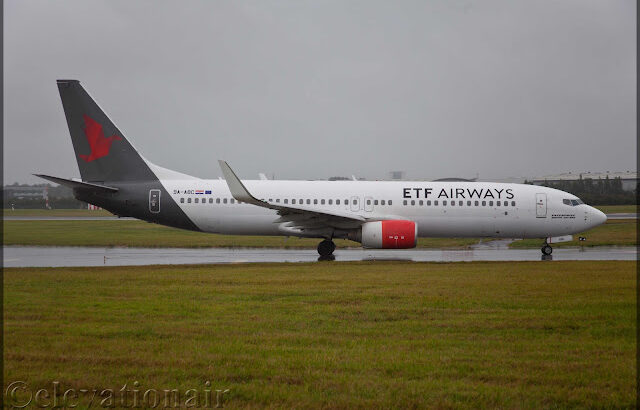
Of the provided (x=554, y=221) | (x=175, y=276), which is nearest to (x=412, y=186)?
(x=554, y=221)

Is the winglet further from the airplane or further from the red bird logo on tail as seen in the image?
the red bird logo on tail

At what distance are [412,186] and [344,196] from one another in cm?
268

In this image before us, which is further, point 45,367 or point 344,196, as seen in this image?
point 344,196

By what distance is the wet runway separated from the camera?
20234 mm

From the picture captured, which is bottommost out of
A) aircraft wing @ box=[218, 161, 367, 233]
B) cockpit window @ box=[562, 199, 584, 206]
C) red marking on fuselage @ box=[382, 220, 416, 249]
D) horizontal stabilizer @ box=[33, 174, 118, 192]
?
red marking on fuselage @ box=[382, 220, 416, 249]

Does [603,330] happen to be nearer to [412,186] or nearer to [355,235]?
[355,235]

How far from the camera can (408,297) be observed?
432 inches

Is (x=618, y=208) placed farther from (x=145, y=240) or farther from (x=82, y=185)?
(x=82, y=185)

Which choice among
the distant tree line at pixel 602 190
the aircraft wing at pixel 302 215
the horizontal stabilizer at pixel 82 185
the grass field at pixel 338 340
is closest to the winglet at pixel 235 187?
the aircraft wing at pixel 302 215

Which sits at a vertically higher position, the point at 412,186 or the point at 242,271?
the point at 412,186

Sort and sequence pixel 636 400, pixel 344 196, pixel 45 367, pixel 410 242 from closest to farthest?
pixel 636 400, pixel 45 367, pixel 410 242, pixel 344 196

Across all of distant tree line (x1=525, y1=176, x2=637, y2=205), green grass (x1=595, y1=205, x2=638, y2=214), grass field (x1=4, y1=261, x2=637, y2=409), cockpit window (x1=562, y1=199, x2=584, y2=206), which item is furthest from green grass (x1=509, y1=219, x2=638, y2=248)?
distant tree line (x1=525, y1=176, x2=637, y2=205)

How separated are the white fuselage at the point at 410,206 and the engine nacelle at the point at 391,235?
204 centimetres

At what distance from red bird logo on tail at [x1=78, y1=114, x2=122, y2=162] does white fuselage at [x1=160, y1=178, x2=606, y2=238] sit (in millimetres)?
2352
